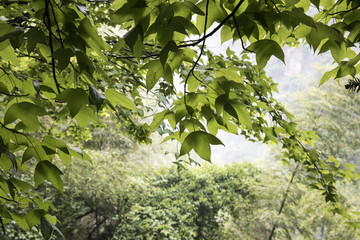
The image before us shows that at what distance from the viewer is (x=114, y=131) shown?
22.7 ft

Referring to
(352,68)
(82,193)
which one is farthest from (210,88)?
(82,193)

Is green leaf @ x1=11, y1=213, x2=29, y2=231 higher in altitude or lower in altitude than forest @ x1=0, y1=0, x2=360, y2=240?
lower

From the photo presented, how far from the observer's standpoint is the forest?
62 cm

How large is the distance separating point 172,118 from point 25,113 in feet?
1.29

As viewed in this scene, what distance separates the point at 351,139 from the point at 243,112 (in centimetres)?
821

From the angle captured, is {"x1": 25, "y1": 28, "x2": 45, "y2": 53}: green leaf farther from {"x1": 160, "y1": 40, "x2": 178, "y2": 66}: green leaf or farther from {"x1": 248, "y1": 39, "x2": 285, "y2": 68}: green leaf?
{"x1": 248, "y1": 39, "x2": 285, "y2": 68}: green leaf

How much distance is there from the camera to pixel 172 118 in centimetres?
75

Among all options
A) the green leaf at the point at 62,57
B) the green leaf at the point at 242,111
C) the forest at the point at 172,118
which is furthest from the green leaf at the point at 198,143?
the green leaf at the point at 62,57

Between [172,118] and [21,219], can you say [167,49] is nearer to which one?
[172,118]

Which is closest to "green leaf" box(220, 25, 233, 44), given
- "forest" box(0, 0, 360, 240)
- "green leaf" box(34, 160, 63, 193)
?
"forest" box(0, 0, 360, 240)

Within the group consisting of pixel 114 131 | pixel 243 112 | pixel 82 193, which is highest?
pixel 114 131

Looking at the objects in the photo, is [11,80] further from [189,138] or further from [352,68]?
[352,68]

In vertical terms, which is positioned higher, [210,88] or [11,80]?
[210,88]

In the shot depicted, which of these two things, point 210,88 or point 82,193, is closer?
point 210,88
